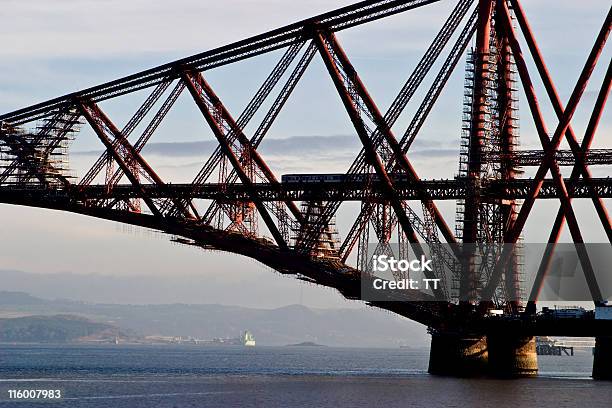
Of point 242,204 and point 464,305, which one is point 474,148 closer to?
point 464,305

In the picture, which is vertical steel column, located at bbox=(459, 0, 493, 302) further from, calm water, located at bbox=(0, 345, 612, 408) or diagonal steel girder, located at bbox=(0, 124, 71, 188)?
diagonal steel girder, located at bbox=(0, 124, 71, 188)

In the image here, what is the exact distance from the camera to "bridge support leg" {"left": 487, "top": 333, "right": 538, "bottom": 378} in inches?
4461

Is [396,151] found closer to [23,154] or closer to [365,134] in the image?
[365,134]

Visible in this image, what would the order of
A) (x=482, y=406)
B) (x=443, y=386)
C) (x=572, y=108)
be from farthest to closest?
(x=572, y=108) < (x=443, y=386) < (x=482, y=406)

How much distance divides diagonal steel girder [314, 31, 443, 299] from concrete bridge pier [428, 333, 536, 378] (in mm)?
4690

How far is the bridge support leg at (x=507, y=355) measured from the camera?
113 m

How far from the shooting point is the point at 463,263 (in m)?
114

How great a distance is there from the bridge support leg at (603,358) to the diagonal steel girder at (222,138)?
29601 mm

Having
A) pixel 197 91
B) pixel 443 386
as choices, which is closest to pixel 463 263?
pixel 443 386

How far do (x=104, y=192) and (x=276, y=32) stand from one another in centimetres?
2500

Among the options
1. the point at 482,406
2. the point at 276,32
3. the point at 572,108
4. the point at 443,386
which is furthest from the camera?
the point at 276,32

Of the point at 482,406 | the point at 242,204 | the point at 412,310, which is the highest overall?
the point at 242,204

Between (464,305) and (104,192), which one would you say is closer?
(464,305)

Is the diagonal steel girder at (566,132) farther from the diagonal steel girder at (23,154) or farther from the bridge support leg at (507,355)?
the diagonal steel girder at (23,154)
